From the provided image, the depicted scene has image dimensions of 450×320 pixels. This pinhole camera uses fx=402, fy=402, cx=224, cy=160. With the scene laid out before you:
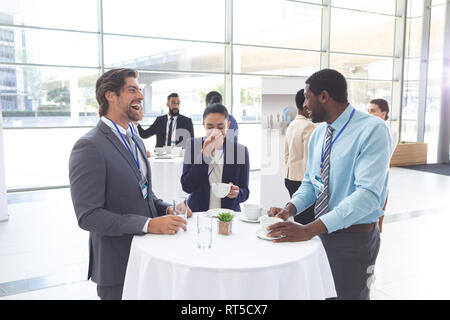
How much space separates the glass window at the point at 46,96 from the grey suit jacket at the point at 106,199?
6.04 m

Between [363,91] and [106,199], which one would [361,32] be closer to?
[363,91]

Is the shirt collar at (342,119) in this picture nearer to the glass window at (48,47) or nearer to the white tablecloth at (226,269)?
the white tablecloth at (226,269)

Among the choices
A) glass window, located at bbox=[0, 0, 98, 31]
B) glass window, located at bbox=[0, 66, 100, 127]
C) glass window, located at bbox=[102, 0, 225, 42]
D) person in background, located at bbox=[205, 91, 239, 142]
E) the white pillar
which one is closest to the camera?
→ the white pillar

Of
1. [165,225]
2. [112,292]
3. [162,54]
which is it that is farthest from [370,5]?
[112,292]

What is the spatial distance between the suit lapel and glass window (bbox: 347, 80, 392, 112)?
971 centimetres

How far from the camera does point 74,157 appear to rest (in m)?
1.95

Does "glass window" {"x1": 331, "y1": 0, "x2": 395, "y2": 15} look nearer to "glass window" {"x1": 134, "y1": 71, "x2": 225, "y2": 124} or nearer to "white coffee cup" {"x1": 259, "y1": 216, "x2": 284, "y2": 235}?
"glass window" {"x1": 134, "y1": 71, "x2": 225, "y2": 124}

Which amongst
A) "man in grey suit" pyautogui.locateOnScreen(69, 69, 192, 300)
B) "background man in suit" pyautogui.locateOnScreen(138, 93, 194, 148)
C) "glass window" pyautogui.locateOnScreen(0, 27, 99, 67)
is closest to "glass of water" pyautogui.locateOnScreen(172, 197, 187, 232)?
"man in grey suit" pyautogui.locateOnScreen(69, 69, 192, 300)

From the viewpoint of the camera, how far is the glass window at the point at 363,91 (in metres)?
11.0

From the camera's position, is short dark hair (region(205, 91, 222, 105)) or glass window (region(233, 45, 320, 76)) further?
glass window (region(233, 45, 320, 76))

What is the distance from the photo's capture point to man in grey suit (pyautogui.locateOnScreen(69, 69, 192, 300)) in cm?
193

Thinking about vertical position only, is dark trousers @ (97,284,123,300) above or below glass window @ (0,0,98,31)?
below
